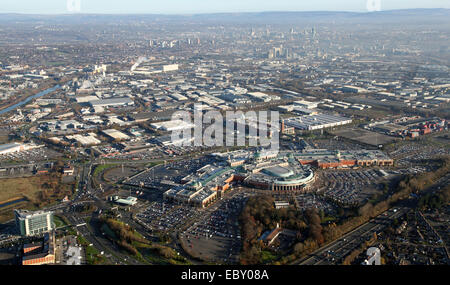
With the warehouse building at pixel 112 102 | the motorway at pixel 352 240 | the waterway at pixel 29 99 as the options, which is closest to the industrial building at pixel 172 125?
the warehouse building at pixel 112 102

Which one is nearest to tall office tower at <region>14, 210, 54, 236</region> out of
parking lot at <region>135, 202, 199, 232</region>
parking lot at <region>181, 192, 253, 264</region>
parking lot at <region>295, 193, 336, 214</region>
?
parking lot at <region>135, 202, 199, 232</region>

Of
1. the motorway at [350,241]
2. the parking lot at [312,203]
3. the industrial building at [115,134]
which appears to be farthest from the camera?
the industrial building at [115,134]

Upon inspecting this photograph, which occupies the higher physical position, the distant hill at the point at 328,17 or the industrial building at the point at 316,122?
the distant hill at the point at 328,17

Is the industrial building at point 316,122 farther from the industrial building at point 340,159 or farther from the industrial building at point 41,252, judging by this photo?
the industrial building at point 41,252

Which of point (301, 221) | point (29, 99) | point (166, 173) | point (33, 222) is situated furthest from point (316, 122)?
point (29, 99)

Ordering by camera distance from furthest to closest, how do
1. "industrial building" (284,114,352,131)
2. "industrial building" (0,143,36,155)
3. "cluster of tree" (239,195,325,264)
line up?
"industrial building" (284,114,352,131)
"industrial building" (0,143,36,155)
"cluster of tree" (239,195,325,264)

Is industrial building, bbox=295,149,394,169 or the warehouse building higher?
the warehouse building

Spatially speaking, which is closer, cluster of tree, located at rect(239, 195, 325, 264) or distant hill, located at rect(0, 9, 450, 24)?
cluster of tree, located at rect(239, 195, 325, 264)

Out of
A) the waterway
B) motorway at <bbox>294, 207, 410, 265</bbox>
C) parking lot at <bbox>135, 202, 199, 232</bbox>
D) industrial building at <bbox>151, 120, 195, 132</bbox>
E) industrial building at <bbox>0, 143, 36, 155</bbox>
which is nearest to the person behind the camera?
motorway at <bbox>294, 207, 410, 265</bbox>

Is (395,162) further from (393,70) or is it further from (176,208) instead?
(393,70)

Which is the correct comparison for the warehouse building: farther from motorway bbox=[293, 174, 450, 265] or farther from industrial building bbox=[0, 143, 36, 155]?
motorway bbox=[293, 174, 450, 265]
